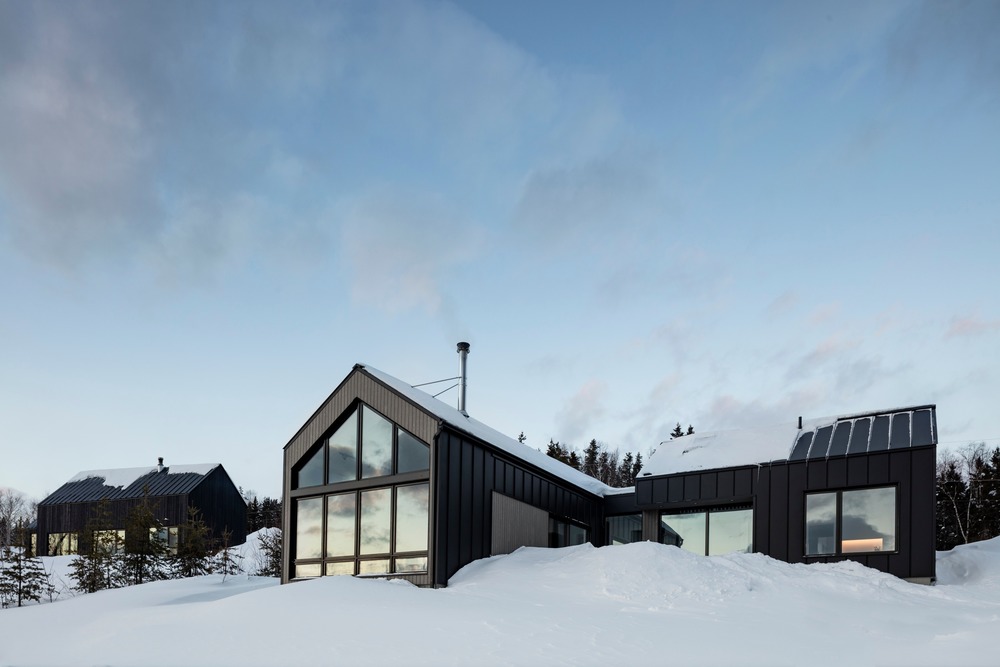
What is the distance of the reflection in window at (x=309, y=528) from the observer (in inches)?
581

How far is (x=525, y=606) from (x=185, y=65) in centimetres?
1402

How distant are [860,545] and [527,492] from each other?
21.9 feet

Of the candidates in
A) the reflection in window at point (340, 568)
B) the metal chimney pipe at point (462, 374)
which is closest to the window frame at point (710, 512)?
the metal chimney pipe at point (462, 374)

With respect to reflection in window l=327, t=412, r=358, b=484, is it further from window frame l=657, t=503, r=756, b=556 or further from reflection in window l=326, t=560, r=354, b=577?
window frame l=657, t=503, r=756, b=556

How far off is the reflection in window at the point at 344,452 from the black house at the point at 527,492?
30 mm

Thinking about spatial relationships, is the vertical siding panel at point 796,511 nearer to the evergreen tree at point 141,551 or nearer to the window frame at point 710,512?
the window frame at point 710,512

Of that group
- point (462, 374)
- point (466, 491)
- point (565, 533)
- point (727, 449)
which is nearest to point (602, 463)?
point (565, 533)

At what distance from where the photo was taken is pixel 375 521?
13.8m

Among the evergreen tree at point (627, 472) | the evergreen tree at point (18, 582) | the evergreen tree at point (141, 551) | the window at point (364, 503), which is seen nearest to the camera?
the window at point (364, 503)

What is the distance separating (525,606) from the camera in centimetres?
993

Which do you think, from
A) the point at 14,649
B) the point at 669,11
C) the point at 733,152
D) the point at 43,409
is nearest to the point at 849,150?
the point at 733,152

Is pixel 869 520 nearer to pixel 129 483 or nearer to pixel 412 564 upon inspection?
pixel 412 564

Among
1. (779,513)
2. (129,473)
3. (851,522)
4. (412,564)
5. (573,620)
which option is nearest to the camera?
(573,620)

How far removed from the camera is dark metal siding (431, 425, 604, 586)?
1262 centimetres
